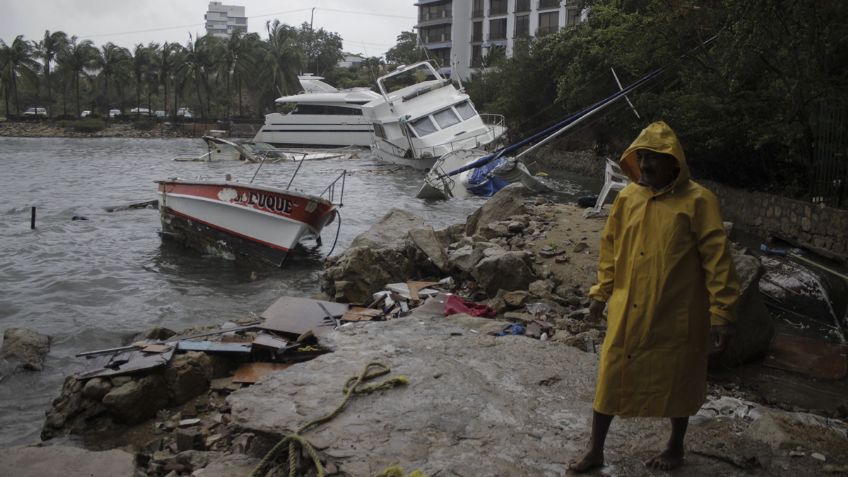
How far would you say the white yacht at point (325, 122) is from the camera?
42312mm

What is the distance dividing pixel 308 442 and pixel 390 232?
6.90 metres

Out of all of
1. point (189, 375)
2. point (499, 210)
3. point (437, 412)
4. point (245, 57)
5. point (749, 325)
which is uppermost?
point (245, 57)

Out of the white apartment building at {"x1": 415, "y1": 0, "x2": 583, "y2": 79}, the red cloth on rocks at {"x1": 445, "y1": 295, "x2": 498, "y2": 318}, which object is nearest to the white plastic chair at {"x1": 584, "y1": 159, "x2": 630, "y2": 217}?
the red cloth on rocks at {"x1": 445, "y1": 295, "x2": 498, "y2": 318}

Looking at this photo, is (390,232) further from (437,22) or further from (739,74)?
(437,22)

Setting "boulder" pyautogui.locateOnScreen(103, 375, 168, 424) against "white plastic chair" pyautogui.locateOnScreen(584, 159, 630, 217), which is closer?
"boulder" pyautogui.locateOnScreen(103, 375, 168, 424)

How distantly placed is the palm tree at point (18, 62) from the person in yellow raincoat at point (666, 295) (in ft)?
221

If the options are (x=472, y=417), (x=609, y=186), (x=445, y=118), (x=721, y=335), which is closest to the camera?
(x=721, y=335)

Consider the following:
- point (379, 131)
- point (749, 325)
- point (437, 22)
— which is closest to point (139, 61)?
point (437, 22)

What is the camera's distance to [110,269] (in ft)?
38.0

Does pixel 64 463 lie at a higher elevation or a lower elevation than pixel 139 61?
lower

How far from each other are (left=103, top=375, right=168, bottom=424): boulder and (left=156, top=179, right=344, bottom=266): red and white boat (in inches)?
247

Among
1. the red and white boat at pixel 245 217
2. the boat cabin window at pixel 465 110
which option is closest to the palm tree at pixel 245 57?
the boat cabin window at pixel 465 110

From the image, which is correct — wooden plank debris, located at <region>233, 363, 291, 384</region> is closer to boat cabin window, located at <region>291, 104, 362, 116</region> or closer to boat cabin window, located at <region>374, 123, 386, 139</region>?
boat cabin window, located at <region>374, 123, 386, 139</region>

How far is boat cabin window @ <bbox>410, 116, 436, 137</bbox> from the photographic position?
1067 inches
